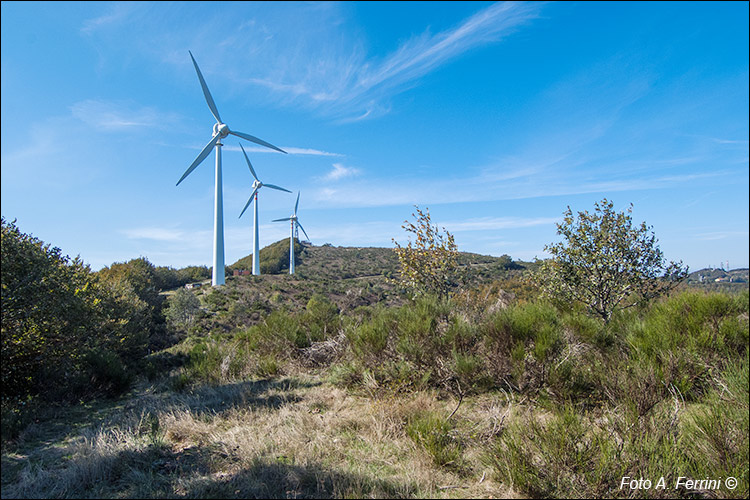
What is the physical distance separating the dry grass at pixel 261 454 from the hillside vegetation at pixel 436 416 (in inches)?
1.0

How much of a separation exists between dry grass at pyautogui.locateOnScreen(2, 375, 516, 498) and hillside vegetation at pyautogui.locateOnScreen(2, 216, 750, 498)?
0.02m

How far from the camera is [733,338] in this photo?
457 centimetres

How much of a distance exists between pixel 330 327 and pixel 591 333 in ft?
23.3

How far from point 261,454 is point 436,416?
7.12 feet

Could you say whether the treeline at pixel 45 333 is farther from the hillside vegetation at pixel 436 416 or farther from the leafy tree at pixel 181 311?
the leafy tree at pixel 181 311

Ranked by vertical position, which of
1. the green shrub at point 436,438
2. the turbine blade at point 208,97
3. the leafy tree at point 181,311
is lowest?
the leafy tree at point 181,311

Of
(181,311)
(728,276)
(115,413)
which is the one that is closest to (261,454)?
(115,413)

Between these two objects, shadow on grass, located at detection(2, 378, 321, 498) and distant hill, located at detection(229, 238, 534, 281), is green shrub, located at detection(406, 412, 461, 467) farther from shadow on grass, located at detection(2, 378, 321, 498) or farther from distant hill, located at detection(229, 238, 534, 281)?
distant hill, located at detection(229, 238, 534, 281)

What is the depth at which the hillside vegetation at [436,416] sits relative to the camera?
3.00m

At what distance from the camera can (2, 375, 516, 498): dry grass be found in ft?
11.0

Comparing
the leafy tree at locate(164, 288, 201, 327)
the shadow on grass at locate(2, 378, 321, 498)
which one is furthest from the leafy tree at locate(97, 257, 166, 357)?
the shadow on grass at locate(2, 378, 321, 498)

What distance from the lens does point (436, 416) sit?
4.14m

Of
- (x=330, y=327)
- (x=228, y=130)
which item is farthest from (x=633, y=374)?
(x=228, y=130)

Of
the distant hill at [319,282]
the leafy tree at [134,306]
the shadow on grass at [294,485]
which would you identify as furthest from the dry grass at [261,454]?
the leafy tree at [134,306]
